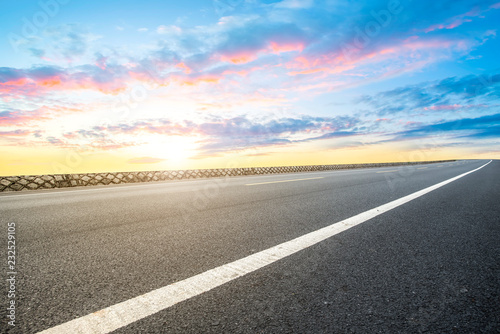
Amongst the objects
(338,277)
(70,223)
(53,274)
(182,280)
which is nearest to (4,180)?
(70,223)

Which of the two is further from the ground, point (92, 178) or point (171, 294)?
point (92, 178)

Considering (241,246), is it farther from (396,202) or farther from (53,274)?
(396,202)

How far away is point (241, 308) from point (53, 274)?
63.9 inches

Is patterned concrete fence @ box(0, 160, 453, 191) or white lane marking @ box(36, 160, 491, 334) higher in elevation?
patterned concrete fence @ box(0, 160, 453, 191)

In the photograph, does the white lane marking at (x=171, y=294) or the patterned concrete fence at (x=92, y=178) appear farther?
the patterned concrete fence at (x=92, y=178)

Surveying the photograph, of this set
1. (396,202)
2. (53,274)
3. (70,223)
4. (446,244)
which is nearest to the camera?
(53,274)

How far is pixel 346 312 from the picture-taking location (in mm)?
1549

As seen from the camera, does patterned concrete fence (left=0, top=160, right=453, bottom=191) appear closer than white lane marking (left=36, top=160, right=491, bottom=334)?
No

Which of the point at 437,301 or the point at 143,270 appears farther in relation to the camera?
the point at 143,270

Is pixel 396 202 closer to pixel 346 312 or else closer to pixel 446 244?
pixel 446 244

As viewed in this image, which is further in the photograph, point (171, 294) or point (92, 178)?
point (92, 178)

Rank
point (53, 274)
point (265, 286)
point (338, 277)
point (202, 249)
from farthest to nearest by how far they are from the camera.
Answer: point (202, 249) → point (53, 274) → point (338, 277) → point (265, 286)

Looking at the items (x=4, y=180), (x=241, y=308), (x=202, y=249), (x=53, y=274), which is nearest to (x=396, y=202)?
(x=202, y=249)

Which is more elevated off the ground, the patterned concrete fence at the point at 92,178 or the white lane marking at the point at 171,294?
the patterned concrete fence at the point at 92,178
